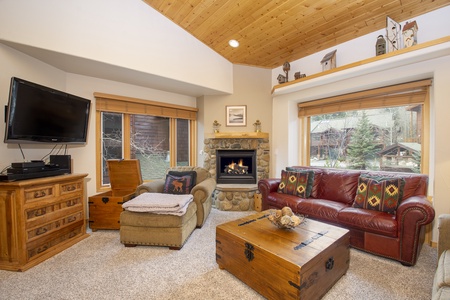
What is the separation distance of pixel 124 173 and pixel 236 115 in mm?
2407

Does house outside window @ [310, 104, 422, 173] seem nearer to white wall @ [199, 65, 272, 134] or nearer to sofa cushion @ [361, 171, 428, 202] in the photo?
sofa cushion @ [361, 171, 428, 202]

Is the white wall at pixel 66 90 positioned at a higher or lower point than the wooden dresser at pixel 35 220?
higher

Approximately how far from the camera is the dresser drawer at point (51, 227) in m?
2.08

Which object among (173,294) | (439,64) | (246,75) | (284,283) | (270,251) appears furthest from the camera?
(246,75)

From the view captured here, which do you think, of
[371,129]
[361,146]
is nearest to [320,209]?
[361,146]

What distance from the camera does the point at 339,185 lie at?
2961 mm

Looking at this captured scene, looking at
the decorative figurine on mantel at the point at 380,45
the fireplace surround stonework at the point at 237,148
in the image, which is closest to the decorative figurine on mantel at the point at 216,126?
the fireplace surround stonework at the point at 237,148

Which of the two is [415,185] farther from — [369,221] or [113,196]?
[113,196]

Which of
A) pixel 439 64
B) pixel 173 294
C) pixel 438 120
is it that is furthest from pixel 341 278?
pixel 439 64

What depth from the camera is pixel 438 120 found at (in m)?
2.45

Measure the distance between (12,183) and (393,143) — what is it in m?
4.82

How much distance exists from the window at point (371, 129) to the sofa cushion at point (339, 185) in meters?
0.74

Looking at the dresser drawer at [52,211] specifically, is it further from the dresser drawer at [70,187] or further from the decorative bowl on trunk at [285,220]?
the decorative bowl on trunk at [285,220]

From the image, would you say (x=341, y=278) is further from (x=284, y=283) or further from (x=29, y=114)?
(x=29, y=114)
